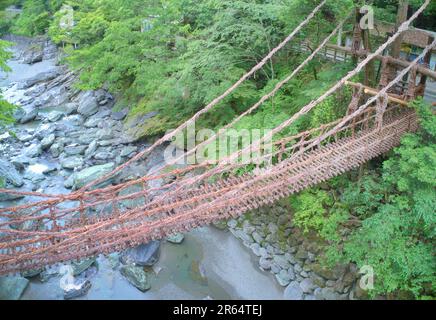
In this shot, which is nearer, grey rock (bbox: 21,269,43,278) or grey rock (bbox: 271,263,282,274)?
grey rock (bbox: 271,263,282,274)

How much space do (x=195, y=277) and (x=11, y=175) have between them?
507 cm

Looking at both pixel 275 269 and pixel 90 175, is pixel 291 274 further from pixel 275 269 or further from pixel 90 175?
pixel 90 175

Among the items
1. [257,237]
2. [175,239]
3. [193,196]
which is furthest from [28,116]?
[193,196]

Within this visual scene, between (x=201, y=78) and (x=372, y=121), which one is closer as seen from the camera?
(x=372, y=121)

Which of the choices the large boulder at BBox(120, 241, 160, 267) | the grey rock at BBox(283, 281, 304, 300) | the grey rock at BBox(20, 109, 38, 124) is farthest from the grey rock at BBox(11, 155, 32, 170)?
the grey rock at BBox(283, 281, 304, 300)

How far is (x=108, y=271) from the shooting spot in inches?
252

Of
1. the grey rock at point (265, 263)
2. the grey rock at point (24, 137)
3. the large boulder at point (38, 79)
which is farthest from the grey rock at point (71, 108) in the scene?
the grey rock at point (265, 263)

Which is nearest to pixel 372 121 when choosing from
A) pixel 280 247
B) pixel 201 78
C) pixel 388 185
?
pixel 388 185

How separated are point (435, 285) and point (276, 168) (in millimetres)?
2208

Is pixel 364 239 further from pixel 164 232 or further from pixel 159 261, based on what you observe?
pixel 159 261

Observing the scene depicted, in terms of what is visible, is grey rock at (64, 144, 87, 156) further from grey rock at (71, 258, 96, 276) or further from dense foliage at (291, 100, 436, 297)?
dense foliage at (291, 100, 436, 297)

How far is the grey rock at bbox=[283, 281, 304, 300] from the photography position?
18.8ft

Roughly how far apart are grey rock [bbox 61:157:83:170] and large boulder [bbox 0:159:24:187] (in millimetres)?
950

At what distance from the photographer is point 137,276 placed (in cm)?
614
